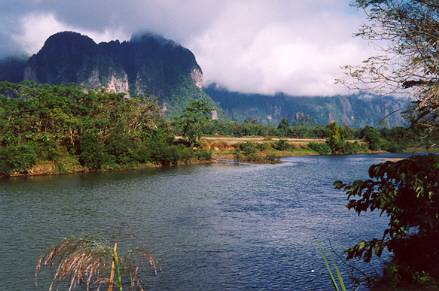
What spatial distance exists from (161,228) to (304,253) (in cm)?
895

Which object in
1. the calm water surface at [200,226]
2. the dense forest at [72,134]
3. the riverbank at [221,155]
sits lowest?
the calm water surface at [200,226]

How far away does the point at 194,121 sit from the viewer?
8531 cm

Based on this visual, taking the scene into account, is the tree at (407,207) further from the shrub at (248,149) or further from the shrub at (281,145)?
the shrub at (281,145)

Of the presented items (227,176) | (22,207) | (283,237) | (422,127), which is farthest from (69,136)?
(422,127)

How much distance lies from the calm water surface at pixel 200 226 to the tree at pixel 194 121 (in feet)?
125

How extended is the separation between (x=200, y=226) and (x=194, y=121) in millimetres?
61652

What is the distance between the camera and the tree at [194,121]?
82.8 m

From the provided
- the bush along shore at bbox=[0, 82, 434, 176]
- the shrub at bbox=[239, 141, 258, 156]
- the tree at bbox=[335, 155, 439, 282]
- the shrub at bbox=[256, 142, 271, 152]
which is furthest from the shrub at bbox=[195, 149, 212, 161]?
the tree at bbox=[335, 155, 439, 282]

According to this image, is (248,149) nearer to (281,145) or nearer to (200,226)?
(281,145)

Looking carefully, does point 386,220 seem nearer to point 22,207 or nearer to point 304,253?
point 304,253

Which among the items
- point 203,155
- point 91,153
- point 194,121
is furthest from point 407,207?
point 194,121

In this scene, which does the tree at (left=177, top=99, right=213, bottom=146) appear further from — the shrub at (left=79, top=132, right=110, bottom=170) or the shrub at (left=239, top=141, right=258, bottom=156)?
the shrub at (left=79, top=132, right=110, bottom=170)

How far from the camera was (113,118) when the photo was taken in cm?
6675

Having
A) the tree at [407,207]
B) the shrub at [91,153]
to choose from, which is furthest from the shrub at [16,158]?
the tree at [407,207]
